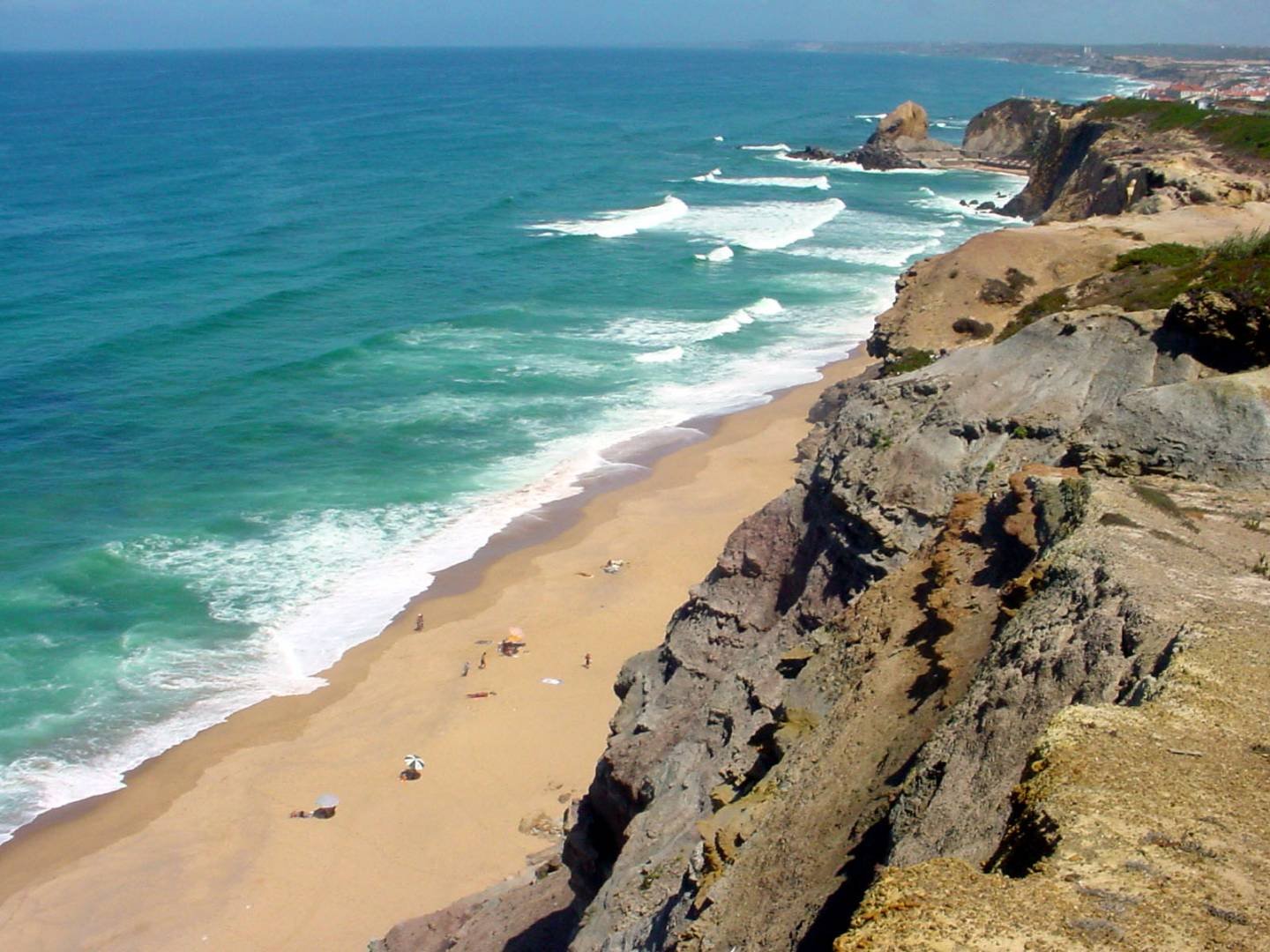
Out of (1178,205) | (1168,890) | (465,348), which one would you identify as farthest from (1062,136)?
(1168,890)

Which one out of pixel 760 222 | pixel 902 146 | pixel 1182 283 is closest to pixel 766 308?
pixel 760 222

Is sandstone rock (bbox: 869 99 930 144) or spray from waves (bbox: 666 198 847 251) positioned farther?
sandstone rock (bbox: 869 99 930 144)

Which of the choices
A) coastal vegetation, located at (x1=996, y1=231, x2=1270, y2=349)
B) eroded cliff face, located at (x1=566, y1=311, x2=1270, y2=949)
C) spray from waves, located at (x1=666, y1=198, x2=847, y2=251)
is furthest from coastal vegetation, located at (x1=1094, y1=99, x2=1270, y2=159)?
eroded cliff face, located at (x1=566, y1=311, x2=1270, y2=949)

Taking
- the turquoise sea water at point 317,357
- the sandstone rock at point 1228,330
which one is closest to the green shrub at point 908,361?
the sandstone rock at point 1228,330

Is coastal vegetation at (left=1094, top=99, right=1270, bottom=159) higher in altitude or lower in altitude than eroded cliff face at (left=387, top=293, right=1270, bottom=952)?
higher

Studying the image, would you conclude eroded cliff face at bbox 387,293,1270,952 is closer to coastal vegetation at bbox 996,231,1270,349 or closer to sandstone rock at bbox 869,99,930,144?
coastal vegetation at bbox 996,231,1270,349

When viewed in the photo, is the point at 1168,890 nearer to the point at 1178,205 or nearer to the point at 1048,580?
the point at 1048,580

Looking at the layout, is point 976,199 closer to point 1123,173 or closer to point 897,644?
point 1123,173
